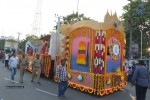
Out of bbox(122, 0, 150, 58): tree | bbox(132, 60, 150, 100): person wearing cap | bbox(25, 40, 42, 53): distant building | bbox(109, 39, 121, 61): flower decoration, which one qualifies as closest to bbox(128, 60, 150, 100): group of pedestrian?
bbox(132, 60, 150, 100): person wearing cap

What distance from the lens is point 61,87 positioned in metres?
11.8

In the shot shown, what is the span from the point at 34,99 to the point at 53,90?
2.73m

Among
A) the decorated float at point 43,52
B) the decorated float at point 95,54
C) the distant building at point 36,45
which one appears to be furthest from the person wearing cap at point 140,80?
the distant building at point 36,45

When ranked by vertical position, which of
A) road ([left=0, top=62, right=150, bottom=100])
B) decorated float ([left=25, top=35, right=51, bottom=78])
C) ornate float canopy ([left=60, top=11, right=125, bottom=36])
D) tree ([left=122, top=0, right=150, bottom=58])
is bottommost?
road ([left=0, top=62, right=150, bottom=100])

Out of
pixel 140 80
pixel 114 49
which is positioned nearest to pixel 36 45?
pixel 114 49

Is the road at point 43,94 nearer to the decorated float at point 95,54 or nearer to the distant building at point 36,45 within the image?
the decorated float at point 95,54

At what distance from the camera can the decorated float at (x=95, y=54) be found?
13141 millimetres

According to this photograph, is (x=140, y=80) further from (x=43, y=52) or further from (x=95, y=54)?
(x=43, y=52)

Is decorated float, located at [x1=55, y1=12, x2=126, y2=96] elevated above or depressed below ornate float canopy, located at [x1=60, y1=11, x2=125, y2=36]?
below

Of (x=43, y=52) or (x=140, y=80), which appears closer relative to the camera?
(x=140, y=80)

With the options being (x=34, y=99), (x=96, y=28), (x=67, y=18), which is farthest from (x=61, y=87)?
(x=67, y=18)

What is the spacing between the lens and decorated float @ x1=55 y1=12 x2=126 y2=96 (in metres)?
13.1

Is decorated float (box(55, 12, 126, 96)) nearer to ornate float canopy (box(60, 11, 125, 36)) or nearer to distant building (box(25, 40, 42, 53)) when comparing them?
ornate float canopy (box(60, 11, 125, 36))

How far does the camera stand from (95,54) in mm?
13258
